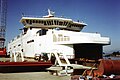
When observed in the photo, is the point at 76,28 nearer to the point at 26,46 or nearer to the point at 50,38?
the point at 26,46

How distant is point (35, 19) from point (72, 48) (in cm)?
1083

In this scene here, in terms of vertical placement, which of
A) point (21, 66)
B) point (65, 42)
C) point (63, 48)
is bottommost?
point (21, 66)

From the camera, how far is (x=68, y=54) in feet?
66.9

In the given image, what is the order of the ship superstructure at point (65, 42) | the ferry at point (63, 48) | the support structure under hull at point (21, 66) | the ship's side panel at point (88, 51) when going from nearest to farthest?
the support structure under hull at point (21, 66) < the ferry at point (63, 48) < the ship superstructure at point (65, 42) < the ship's side panel at point (88, 51)

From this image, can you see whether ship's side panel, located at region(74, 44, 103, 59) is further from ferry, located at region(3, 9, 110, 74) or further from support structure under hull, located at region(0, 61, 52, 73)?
support structure under hull, located at region(0, 61, 52, 73)

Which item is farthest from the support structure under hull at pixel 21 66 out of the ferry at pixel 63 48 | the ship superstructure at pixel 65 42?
the ship superstructure at pixel 65 42

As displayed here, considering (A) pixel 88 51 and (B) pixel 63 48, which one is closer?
(B) pixel 63 48

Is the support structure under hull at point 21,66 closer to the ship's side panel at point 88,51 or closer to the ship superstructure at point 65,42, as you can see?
the ship superstructure at point 65,42

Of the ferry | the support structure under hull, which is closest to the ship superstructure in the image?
the ferry

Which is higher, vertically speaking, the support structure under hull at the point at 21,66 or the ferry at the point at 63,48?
the ferry at the point at 63,48

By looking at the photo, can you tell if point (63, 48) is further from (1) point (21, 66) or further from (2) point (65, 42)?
(1) point (21, 66)

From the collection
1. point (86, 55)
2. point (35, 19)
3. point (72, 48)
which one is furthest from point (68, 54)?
point (35, 19)

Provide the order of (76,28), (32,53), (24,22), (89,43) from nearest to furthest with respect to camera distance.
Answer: (89,43), (32,53), (24,22), (76,28)

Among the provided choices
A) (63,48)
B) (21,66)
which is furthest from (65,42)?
(21,66)
